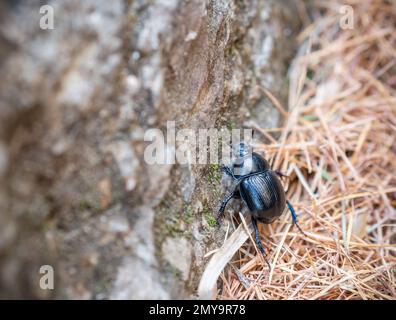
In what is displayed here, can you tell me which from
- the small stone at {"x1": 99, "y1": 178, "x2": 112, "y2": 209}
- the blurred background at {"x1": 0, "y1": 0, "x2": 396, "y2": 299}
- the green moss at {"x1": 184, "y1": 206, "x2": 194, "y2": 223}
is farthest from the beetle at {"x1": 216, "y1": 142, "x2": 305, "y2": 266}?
the small stone at {"x1": 99, "y1": 178, "x2": 112, "y2": 209}

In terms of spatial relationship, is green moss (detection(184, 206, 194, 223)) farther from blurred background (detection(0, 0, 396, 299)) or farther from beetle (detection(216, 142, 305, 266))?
beetle (detection(216, 142, 305, 266))

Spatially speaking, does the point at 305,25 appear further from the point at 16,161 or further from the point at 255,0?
the point at 16,161

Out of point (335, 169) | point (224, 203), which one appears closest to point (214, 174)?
point (224, 203)

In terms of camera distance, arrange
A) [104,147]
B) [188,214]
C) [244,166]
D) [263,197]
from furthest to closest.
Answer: [244,166]
[263,197]
[188,214]
[104,147]

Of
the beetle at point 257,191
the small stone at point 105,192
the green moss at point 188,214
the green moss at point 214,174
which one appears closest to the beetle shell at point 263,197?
the beetle at point 257,191

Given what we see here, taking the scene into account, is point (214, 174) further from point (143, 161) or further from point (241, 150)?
point (143, 161)

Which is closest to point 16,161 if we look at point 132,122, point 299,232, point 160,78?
point 132,122
